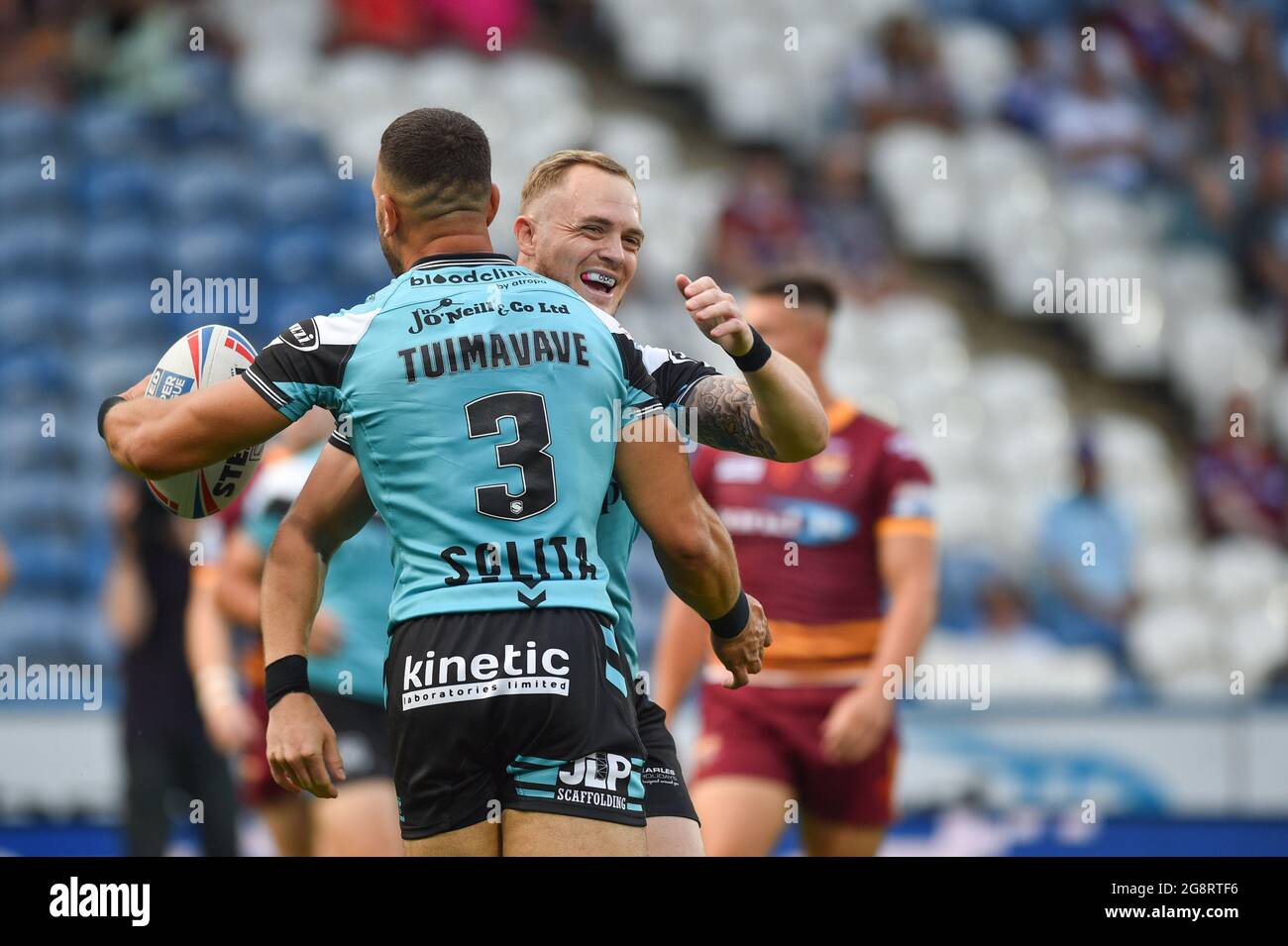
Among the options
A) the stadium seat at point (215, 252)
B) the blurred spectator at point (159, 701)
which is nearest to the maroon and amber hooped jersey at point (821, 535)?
the blurred spectator at point (159, 701)

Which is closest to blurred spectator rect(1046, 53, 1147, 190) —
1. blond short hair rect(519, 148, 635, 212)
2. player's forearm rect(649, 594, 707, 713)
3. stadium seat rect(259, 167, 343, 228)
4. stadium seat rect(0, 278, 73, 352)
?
stadium seat rect(259, 167, 343, 228)

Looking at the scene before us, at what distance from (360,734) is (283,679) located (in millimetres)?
2295

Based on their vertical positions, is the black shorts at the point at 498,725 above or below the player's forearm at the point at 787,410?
below

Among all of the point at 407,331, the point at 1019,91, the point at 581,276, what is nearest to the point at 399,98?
the point at 1019,91

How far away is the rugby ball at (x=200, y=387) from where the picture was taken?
3945 millimetres

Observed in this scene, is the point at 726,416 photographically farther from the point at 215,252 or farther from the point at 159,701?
the point at 215,252

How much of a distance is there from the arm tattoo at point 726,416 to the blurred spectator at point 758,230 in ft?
24.2

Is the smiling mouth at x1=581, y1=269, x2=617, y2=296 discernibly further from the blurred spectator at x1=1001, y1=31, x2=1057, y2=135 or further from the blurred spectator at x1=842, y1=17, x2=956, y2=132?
the blurred spectator at x1=1001, y1=31, x2=1057, y2=135

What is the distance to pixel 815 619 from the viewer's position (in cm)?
Answer: 651

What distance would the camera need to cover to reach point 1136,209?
42.7 feet

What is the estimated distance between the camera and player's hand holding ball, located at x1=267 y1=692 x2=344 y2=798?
3.54 meters

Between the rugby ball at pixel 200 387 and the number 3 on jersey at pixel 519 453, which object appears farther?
the rugby ball at pixel 200 387

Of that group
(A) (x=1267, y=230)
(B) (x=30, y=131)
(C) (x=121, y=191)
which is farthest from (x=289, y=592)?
(A) (x=1267, y=230)

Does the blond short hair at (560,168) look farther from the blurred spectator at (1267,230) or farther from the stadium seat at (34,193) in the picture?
the blurred spectator at (1267,230)
